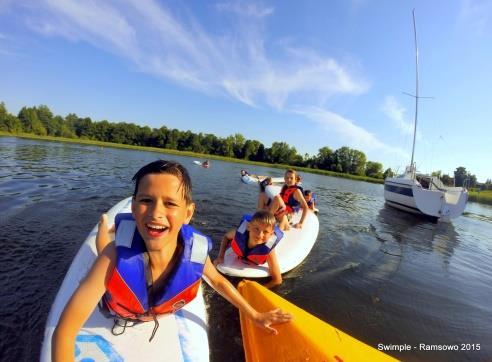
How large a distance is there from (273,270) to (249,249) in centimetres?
50

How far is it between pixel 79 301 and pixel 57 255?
155 inches

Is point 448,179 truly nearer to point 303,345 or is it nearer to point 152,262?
point 303,345

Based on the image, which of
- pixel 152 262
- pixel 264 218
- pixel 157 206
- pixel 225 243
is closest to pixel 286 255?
pixel 225 243

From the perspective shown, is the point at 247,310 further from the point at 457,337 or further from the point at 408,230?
the point at 408,230

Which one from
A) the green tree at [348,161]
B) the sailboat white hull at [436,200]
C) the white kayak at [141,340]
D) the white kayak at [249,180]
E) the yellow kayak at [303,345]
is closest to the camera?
the white kayak at [141,340]

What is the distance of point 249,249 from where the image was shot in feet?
14.0

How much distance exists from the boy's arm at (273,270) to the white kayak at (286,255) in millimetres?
89

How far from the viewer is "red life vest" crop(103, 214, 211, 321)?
171cm

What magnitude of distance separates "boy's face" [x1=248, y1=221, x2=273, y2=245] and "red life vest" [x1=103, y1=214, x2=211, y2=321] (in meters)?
1.93

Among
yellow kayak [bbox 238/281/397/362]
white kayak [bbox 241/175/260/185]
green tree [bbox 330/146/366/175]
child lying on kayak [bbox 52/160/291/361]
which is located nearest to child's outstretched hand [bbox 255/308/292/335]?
yellow kayak [bbox 238/281/397/362]

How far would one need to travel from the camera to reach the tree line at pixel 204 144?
229ft

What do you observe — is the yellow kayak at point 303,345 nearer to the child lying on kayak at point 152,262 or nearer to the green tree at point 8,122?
the child lying on kayak at point 152,262

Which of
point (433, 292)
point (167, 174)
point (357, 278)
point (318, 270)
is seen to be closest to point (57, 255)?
point (167, 174)

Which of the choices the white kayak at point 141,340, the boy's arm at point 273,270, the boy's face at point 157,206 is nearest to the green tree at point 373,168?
the boy's arm at point 273,270
